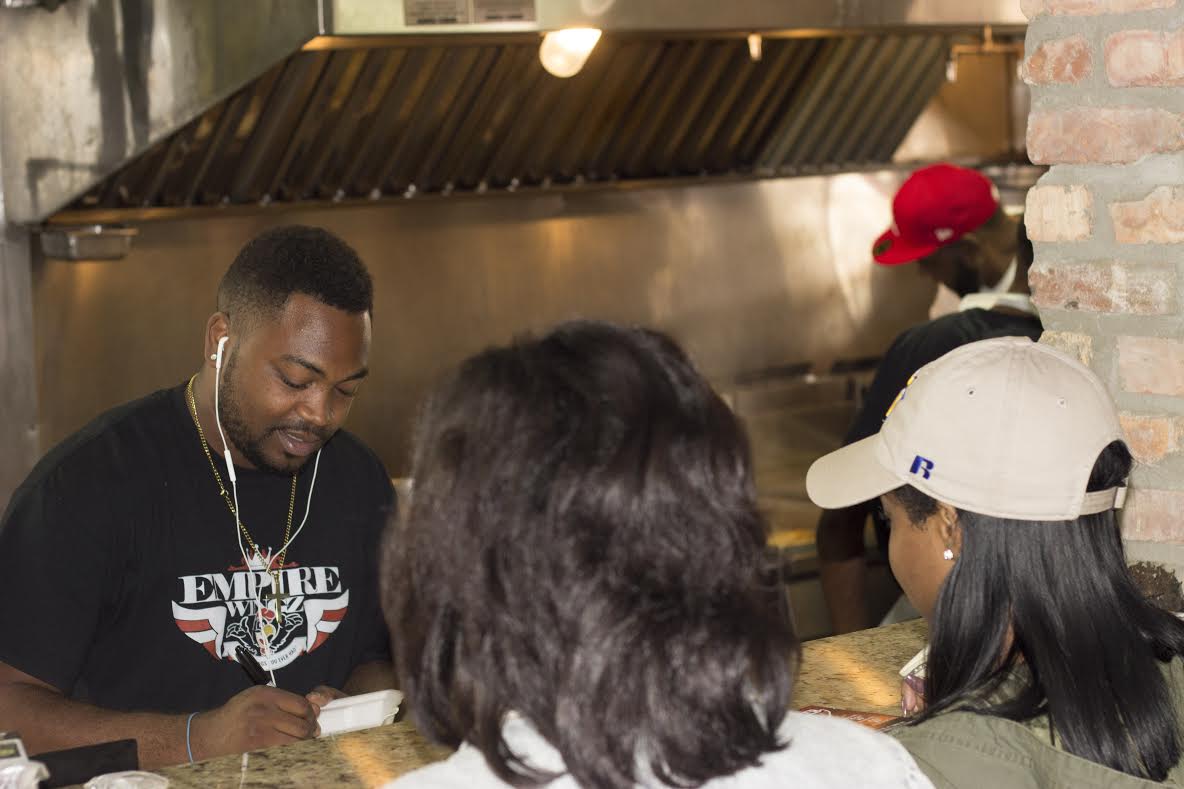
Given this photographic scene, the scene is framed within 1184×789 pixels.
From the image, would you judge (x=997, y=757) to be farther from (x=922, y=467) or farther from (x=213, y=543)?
(x=213, y=543)

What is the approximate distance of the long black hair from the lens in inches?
52.7

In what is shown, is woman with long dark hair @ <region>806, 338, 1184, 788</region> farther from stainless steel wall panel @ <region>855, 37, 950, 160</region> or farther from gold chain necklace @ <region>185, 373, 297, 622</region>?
stainless steel wall panel @ <region>855, 37, 950, 160</region>

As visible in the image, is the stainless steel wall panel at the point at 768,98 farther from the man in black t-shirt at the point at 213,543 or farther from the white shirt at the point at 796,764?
the white shirt at the point at 796,764

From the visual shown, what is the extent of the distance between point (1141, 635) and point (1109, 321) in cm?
80

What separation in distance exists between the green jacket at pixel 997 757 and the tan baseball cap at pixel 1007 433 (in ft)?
0.67

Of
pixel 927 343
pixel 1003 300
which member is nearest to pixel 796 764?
pixel 927 343

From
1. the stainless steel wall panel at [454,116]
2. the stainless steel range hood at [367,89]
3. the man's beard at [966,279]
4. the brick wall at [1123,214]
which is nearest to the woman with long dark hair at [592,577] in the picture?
the brick wall at [1123,214]

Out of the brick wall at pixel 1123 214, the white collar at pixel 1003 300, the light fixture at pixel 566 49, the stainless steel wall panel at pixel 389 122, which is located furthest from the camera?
the stainless steel wall panel at pixel 389 122

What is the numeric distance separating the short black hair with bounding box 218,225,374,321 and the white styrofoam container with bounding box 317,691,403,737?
0.61 metres

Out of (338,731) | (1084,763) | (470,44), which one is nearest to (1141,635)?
(1084,763)

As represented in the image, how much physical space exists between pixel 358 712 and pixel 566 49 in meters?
2.04

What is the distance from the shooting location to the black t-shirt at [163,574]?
6.35 feet

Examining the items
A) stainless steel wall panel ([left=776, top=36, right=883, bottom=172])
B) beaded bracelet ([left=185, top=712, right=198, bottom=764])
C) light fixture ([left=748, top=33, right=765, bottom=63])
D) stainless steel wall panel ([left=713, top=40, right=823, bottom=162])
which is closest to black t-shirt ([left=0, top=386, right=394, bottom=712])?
beaded bracelet ([left=185, top=712, right=198, bottom=764])

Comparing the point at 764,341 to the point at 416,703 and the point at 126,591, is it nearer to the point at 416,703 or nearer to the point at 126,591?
the point at 126,591
